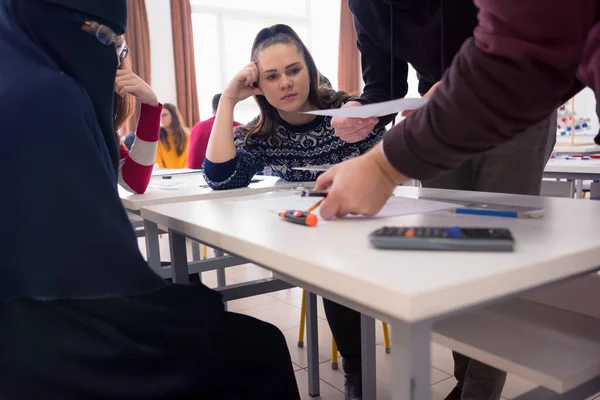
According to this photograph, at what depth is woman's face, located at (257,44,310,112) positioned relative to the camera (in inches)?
71.4

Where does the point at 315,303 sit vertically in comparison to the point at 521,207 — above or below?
below

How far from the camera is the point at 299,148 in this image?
6.07 ft

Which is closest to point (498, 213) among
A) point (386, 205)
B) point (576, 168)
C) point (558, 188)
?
point (386, 205)

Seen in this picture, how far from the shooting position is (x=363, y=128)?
1.43m

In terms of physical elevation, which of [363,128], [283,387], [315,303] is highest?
[363,128]

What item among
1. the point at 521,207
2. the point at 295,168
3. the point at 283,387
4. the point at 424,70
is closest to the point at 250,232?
the point at 283,387

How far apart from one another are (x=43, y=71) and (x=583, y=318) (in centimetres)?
88

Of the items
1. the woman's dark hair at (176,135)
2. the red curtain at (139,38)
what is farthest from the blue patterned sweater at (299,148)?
the red curtain at (139,38)

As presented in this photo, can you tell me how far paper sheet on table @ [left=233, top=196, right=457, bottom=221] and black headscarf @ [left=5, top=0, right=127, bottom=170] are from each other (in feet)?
1.05

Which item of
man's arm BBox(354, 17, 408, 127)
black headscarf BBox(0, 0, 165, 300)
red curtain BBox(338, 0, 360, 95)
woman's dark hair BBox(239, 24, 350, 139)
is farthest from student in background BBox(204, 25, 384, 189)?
red curtain BBox(338, 0, 360, 95)

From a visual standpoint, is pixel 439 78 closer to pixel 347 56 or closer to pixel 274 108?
pixel 274 108

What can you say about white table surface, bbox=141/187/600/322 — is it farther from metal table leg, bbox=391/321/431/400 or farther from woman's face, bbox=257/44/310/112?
woman's face, bbox=257/44/310/112

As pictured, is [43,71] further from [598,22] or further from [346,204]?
[598,22]

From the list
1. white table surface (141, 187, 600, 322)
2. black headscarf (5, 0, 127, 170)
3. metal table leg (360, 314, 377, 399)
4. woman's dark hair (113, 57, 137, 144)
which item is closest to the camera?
white table surface (141, 187, 600, 322)
